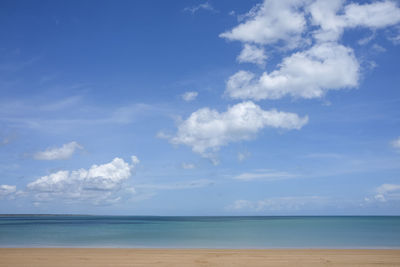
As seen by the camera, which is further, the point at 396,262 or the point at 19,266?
the point at 396,262

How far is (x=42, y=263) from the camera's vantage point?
15.0m

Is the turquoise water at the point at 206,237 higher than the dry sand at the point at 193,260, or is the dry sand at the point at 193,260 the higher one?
the dry sand at the point at 193,260

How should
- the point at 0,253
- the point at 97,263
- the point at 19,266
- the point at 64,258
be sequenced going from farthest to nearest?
1. the point at 0,253
2. the point at 64,258
3. the point at 97,263
4. the point at 19,266

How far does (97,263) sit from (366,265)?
11.6 meters

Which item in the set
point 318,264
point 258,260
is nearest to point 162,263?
point 258,260

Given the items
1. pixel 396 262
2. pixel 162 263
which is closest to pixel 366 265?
pixel 396 262

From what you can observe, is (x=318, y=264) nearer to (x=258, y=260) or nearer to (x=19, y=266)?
(x=258, y=260)

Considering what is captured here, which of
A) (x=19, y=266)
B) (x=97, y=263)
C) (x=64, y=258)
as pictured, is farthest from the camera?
(x=64, y=258)

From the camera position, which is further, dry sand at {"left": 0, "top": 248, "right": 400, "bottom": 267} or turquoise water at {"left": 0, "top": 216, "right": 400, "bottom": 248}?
turquoise water at {"left": 0, "top": 216, "right": 400, "bottom": 248}

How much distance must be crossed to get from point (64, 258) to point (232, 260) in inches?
317

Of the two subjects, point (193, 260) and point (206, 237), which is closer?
point (193, 260)

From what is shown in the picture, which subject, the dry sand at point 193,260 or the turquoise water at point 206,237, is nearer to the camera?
the dry sand at point 193,260

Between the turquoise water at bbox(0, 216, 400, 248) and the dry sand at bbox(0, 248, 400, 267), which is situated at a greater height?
the dry sand at bbox(0, 248, 400, 267)

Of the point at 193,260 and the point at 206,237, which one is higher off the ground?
the point at 193,260
